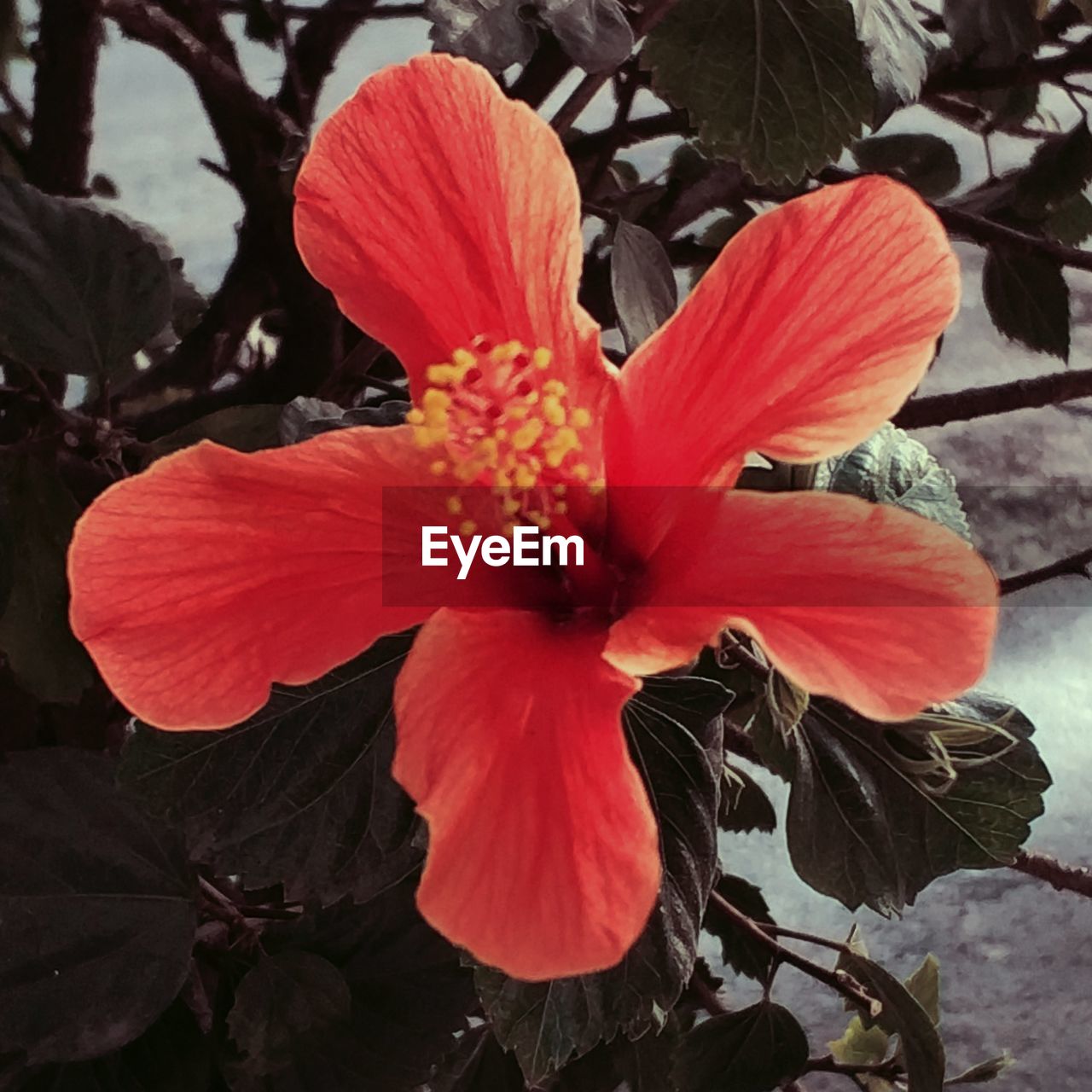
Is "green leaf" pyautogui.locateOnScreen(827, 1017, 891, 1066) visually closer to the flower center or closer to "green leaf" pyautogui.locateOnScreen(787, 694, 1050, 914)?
"green leaf" pyautogui.locateOnScreen(787, 694, 1050, 914)

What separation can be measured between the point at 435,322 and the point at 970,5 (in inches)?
16.5

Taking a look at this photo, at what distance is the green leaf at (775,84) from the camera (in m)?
0.47

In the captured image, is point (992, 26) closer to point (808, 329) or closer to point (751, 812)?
point (808, 329)

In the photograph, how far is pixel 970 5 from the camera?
0.59 meters

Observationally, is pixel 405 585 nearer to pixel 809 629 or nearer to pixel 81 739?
pixel 809 629

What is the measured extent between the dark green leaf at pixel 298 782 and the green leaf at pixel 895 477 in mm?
181

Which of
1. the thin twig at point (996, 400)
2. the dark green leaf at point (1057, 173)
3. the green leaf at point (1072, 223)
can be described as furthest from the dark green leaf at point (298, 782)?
the green leaf at point (1072, 223)

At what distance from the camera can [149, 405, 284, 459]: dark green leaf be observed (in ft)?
1.67

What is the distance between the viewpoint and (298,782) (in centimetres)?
43

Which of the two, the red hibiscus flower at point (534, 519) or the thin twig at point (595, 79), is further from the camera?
the thin twig at point (595, 79)

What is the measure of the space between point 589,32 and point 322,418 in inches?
6.5

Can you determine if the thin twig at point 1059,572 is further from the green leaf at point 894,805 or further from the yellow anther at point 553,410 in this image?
the yellow anther at point 553,410

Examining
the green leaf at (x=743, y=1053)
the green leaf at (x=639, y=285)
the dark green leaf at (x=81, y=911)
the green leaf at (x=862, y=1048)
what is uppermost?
the green leaf at (x=639, y=285)

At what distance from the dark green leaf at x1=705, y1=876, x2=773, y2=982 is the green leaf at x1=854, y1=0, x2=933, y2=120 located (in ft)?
1.32
